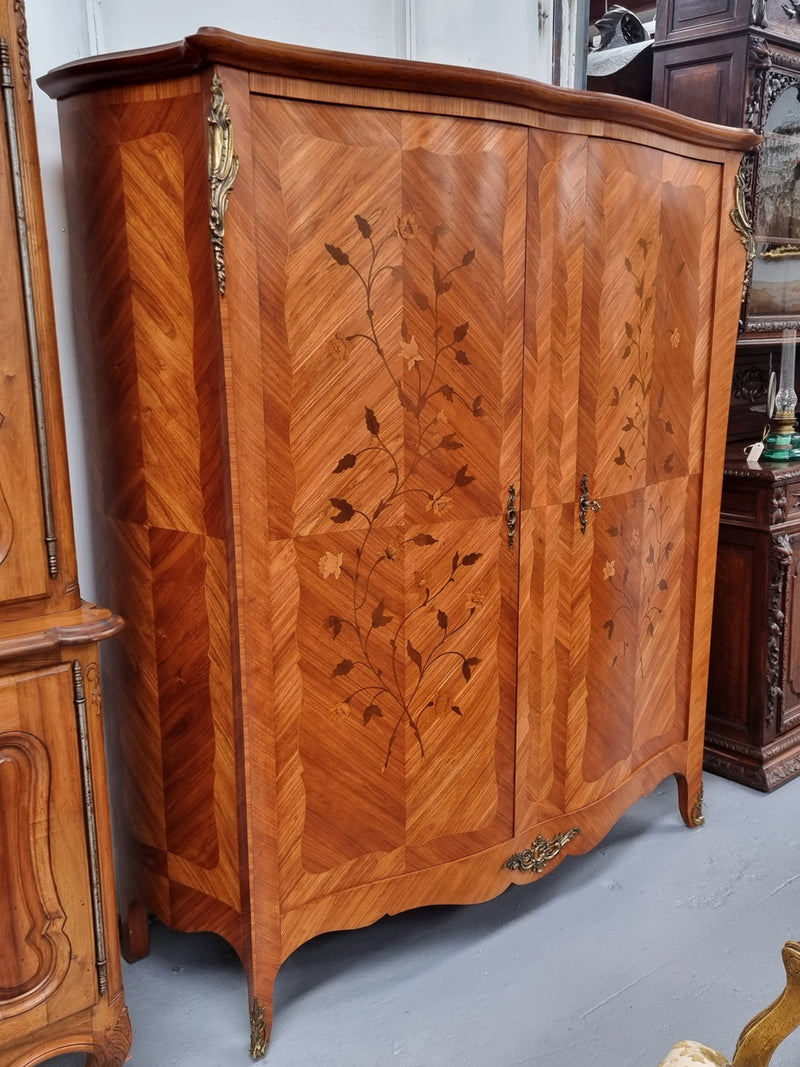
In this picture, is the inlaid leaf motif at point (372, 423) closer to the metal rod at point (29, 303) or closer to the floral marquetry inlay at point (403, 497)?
the floral marquetry inlay at point (403, 497)

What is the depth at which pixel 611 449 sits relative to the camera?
82.4 inches

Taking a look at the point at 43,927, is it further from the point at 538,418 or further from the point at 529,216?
the point at 529,216

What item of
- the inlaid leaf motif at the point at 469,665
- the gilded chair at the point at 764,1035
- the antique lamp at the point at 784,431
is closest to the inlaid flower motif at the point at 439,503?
the inlaid leaf motif at the point at 469,665

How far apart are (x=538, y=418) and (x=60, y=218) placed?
1096 mm

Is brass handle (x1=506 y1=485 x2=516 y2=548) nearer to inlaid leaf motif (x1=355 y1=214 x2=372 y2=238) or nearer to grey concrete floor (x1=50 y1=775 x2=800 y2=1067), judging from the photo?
inlaid leaf motif (x1=355 y1=214 x2=372 y2=238)

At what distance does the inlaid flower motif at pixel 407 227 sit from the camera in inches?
65.4

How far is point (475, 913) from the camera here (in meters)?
2.25

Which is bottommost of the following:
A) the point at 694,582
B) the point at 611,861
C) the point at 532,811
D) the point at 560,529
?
the point at 611,861

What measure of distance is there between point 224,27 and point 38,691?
1540 millimetres

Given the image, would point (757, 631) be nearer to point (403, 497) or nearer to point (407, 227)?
point (403, 497)

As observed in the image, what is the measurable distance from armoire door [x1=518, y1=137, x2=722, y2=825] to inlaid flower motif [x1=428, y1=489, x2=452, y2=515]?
0.73 ft

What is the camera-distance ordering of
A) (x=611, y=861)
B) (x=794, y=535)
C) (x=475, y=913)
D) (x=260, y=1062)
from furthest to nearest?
(x=794, y=535) → (x=611, y=861) → (x=475, y=913) → (x=260, y=1062)

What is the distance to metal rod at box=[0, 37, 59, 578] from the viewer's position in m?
1.37

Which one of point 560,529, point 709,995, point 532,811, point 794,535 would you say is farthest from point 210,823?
point 794,535
